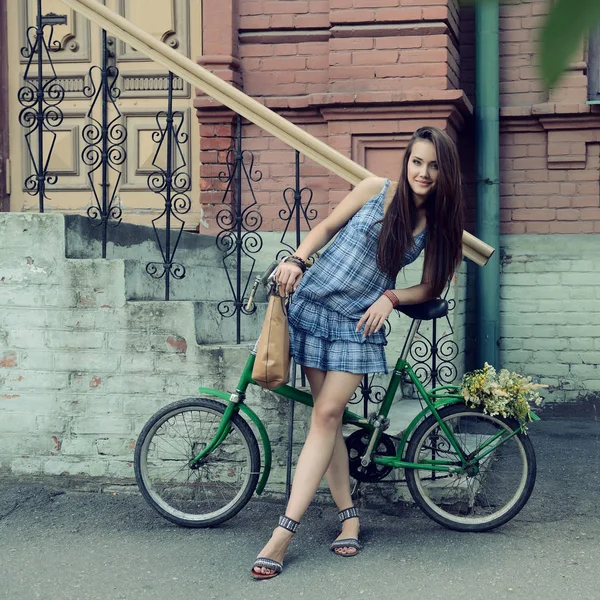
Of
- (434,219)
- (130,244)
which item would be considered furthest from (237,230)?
(434,219)

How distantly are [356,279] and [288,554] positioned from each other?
111cm

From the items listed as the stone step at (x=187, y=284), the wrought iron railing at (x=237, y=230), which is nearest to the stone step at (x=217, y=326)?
the wrought iron railing at (x=237, y=230)

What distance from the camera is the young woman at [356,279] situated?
3199mm

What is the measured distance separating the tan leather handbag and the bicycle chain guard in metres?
0.51

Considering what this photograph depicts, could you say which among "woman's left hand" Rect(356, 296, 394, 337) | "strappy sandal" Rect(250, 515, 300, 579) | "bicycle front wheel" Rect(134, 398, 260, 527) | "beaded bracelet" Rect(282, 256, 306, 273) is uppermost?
"beaded bracelet" Rect(282, 256, 306, 273)

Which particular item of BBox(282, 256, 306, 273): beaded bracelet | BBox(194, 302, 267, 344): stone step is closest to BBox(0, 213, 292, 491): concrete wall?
BBox(194, 302, 267, 344): stone step

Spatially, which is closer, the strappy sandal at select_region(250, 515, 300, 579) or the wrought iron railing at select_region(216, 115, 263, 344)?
the strappy sandal at select_region(250, 515, 300, 579)

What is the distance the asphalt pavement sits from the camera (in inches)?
118

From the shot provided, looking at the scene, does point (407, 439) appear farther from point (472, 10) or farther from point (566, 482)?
point (472, 10)

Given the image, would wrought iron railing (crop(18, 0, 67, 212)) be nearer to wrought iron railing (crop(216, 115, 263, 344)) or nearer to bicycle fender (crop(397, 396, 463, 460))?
wrought iron railing (crop(216, 115, 263, 344))

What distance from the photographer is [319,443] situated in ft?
10.7

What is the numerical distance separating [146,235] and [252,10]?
79.5 inches

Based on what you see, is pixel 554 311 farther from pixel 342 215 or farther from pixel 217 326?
pixel 342 215

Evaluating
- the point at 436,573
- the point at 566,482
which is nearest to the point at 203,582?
the point at 436,573
